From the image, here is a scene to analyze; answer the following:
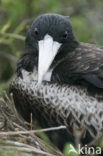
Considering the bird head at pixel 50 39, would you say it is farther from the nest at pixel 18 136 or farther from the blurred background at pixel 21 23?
the blurred background at pixel 21 23

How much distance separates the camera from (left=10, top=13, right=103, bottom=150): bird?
12.8 feet

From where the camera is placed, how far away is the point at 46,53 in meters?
3.95

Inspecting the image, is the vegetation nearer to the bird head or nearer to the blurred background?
the blurred background

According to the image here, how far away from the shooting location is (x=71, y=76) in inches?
157

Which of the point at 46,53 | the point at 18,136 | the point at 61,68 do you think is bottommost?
the point at 18,136

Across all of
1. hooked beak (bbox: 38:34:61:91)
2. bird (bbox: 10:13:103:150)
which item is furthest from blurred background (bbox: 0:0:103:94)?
hooked beak (bbox: 38:34:61:91)

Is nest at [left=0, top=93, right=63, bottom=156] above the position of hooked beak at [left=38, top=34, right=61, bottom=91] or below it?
below

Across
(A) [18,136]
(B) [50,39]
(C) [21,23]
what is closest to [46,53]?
(B) [50,39]

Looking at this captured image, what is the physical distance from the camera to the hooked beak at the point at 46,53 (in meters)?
3.81

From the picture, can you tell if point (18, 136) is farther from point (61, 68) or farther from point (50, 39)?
point (50, 39)

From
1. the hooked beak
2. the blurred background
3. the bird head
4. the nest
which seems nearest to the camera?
the nest

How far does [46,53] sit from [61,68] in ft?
0.80

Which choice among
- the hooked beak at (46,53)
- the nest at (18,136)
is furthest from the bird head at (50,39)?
the nest at (18,136)

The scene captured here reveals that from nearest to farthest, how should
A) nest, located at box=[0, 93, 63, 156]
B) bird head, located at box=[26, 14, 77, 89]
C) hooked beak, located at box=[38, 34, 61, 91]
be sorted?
1. nest, located at box=[0, 93, 63, 156]
2. hooked beak, located at box=[38, 34, 61, 91]
3. bird head, located at box=[26, 14, 77, 89]
